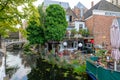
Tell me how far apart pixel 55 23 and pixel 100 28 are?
9644 millimetres

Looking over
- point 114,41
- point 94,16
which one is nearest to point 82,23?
point 94,16

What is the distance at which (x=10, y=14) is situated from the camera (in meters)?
9.11

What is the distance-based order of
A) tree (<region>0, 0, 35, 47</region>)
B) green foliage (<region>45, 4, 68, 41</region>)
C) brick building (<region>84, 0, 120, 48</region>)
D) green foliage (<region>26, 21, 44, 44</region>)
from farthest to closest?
brick building (<region>84, 0, 120, 48</region>) → green foliage (<region>26, 21, 44, 44</region>) → green foliage (<region>45, 4, 68, 41</region>) → tree (<region>0, 0, 35, 47</region>)

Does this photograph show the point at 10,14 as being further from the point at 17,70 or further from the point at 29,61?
the point at 29,61

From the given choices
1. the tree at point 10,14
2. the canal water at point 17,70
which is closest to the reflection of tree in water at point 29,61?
the canal water at point 17,70

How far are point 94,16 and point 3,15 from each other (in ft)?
82.7

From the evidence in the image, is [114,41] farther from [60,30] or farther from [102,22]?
[102,22]

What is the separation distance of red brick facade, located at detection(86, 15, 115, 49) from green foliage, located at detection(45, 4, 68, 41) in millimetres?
6369

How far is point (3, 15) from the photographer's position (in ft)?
28.9

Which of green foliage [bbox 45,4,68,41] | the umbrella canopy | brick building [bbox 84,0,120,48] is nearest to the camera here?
the umbrella canopy

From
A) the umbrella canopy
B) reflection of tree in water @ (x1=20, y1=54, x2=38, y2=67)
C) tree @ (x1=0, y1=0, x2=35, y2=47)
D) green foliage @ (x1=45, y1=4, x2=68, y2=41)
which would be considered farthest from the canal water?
the umbrella canopy

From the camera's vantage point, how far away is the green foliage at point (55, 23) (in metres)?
28.0

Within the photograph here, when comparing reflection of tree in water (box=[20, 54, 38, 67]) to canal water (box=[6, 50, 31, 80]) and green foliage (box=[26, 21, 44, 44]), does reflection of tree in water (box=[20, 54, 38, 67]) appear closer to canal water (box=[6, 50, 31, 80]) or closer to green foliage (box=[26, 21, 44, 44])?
canal water (box=[6, 50, 31, 80])

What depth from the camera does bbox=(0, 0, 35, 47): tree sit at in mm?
8647
